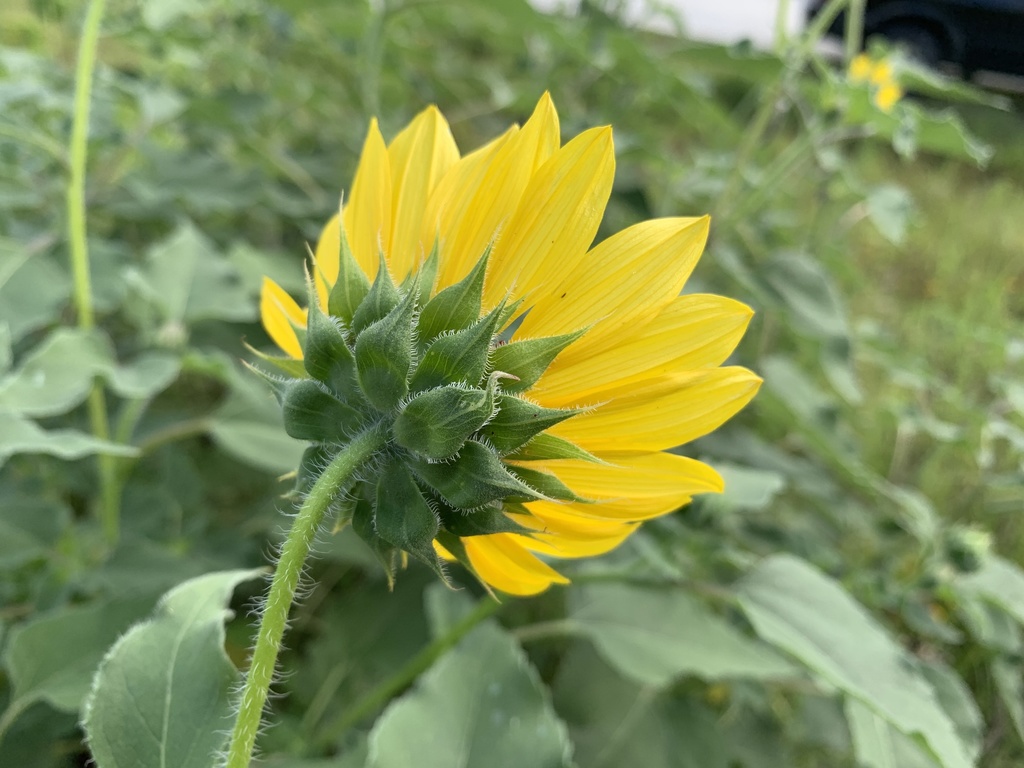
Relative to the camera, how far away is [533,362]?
612 mm

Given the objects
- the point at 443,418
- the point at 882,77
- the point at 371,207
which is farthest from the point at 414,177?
the point at 882,77

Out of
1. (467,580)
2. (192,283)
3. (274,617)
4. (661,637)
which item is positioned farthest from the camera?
(467,580)

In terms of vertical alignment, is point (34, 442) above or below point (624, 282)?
below

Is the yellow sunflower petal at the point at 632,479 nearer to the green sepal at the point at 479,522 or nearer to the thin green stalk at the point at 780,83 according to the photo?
the green sepal at the point at 479,522

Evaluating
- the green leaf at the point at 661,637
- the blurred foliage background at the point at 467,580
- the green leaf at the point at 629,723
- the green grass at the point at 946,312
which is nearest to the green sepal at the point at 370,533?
the blurred foliage background at the point at 467,580

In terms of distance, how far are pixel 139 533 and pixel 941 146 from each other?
6.14 feet

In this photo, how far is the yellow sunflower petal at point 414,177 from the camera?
696 mm

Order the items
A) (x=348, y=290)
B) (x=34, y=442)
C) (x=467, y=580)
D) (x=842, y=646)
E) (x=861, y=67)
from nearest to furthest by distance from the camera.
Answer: (x=348, y=290) < (x=34, y=442) < (x=842, y=646) < (x=467, y=580) < (x=861, y=67)

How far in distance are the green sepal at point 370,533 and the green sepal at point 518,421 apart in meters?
0.13

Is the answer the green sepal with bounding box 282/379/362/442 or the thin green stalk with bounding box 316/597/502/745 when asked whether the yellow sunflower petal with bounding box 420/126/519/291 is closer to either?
the green sepal with bounding box 282/379/362/442

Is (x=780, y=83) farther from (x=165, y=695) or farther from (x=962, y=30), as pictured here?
(x=962, y=30)

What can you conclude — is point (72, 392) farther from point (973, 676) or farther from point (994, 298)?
point (994, 298)

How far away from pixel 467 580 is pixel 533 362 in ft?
3.76

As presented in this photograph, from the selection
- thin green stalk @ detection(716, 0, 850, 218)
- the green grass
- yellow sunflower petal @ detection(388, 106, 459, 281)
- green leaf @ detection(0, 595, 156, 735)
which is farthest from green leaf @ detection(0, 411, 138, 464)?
the green grass
